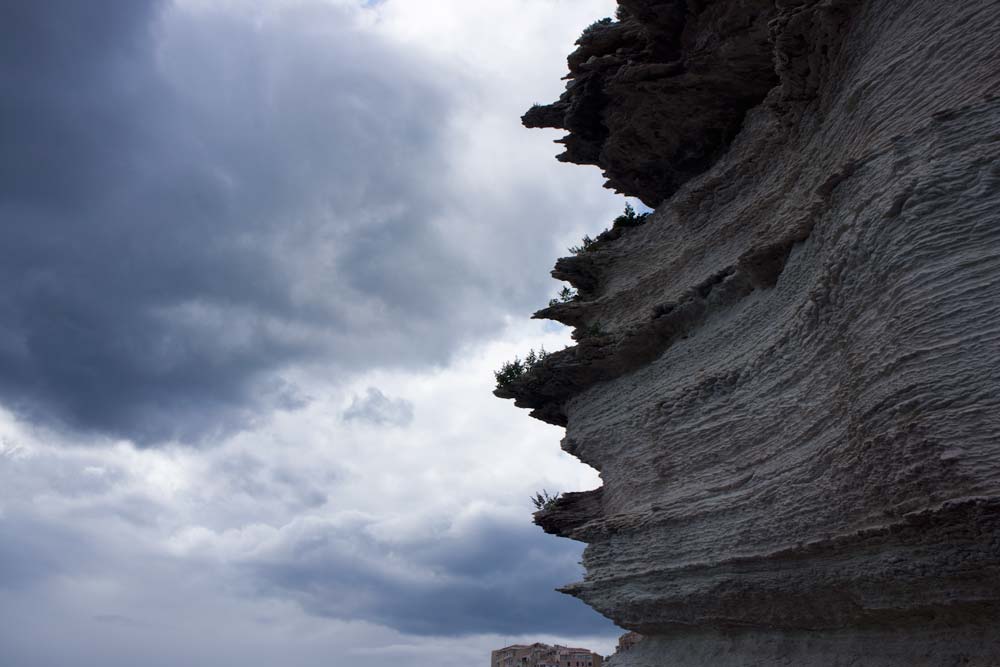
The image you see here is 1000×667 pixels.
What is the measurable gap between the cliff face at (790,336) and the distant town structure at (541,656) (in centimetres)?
2453

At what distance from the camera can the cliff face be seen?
9.96 meters

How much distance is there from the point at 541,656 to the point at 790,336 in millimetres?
34839

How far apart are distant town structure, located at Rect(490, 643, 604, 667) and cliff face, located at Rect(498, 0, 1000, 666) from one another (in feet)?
80.5

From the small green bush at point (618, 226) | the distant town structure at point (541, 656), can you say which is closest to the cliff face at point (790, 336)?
the small green bush at point (618, 226)

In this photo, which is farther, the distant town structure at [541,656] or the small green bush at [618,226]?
the distant town structure at [541,656]

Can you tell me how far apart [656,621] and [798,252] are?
8841 millimetres

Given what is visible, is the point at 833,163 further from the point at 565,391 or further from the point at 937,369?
the point at 565,391

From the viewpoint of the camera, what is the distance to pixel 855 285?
1155cm

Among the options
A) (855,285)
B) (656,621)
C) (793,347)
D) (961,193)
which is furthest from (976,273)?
(656,621)

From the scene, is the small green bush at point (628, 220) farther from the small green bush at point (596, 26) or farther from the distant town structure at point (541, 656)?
the distant town structure at point (541, 656)

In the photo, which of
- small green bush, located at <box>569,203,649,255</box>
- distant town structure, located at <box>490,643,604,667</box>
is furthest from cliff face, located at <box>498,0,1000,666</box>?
distant town structure, located at <box>490,643,604,667</box>

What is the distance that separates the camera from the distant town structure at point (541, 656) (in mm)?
42219

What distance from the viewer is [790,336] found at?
1378 centimetres

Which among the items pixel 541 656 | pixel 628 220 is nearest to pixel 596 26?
pixel 628 220
